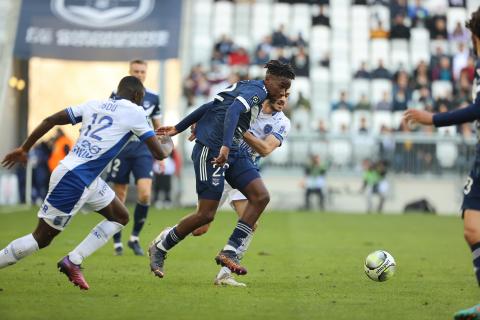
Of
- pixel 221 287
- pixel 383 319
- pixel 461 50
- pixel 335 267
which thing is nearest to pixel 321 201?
pixel 461 50

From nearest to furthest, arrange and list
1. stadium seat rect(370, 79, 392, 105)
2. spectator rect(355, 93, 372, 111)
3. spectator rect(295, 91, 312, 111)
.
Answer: spectator rect(295, 91, 312, 111), spectator rect(355, 93, 372, 111), stadium seat rect(370, 79, 392, 105)

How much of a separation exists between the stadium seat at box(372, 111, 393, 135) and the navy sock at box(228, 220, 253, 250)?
64.8ft

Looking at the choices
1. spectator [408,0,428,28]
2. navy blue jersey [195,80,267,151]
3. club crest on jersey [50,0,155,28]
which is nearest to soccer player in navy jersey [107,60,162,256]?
navy blue jersey [195,80,267,151]

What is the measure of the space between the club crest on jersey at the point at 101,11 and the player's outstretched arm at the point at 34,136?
55.5 ft

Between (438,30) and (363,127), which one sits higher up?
(438,30)

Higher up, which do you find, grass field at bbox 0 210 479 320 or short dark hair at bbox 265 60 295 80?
short dark hair at bbox 265 60 295 80

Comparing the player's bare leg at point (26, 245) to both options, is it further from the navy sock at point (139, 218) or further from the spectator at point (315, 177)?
the spectator at point (315, 177)

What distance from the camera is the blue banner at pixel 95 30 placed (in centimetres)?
2506

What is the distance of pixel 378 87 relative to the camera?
99.1 feet

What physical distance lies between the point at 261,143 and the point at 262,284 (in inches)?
54.9

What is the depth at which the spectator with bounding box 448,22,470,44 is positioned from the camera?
32.1m

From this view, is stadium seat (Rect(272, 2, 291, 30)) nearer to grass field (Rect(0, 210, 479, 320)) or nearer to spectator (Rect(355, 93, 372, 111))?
spectator (Rect(355, 93, 372, 111))

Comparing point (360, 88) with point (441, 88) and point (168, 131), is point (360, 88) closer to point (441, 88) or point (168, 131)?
point (441, 88)

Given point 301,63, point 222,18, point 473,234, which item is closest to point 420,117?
point 473,234
